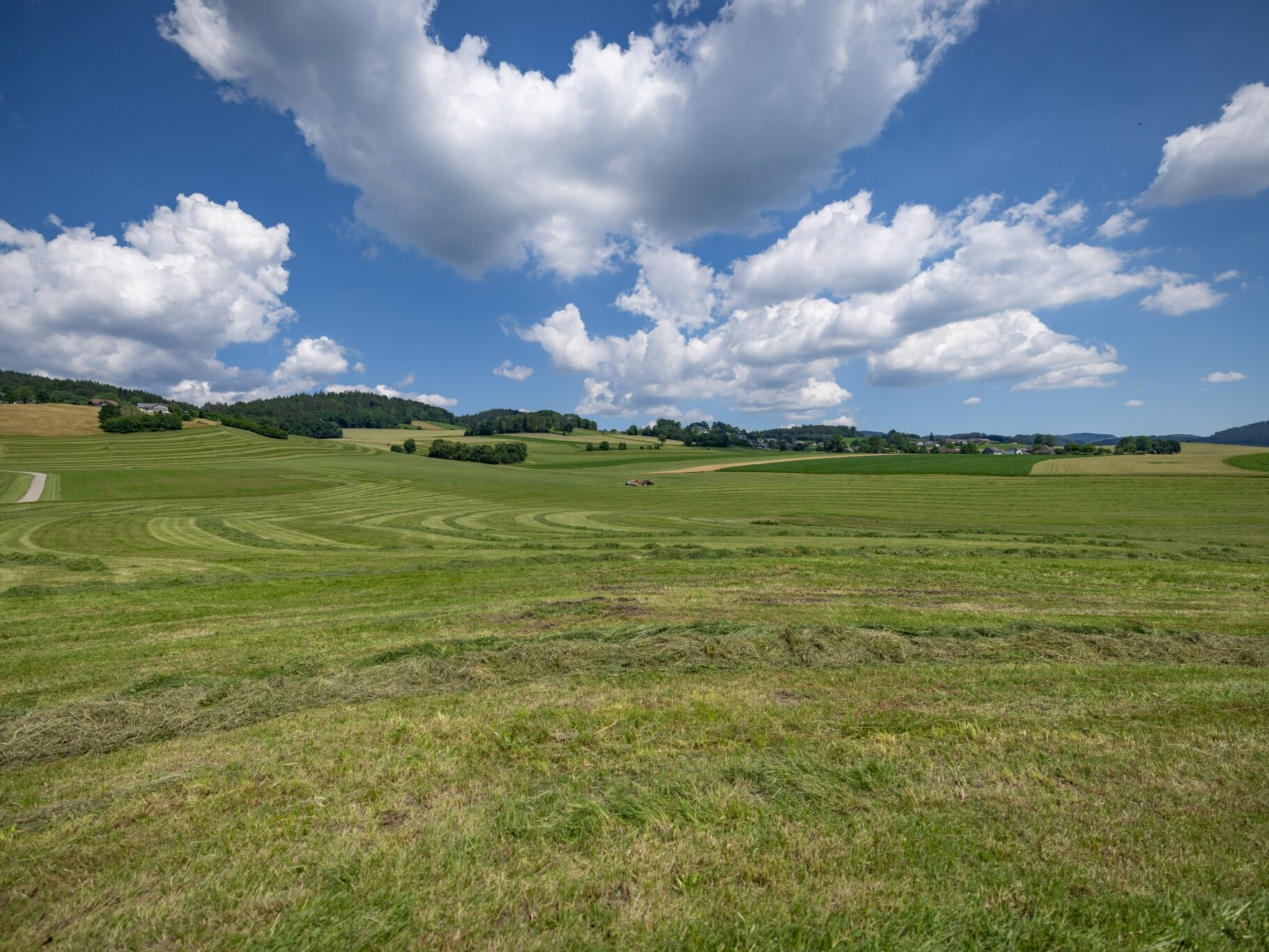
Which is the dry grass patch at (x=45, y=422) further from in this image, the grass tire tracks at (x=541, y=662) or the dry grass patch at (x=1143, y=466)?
the dry grass patch at (x=1143, y=466)

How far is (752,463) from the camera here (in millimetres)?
118688

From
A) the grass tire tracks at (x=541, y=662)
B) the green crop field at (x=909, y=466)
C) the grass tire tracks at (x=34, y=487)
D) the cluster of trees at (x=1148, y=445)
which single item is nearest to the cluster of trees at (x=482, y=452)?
the green crop field at (x=909, y=466)

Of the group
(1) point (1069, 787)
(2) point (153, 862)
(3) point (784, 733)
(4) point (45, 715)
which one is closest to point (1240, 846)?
(1) point (1069, 787)

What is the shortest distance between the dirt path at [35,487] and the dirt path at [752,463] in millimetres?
71480

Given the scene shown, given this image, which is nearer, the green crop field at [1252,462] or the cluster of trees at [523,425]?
the green crop field at [1252,462]

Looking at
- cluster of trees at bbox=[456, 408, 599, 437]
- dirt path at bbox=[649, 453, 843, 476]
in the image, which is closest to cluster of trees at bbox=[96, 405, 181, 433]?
cluster of trees at bbox=[456, 408, 599, 437]

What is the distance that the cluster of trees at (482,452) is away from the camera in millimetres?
122750

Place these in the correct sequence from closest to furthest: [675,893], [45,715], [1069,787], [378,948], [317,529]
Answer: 1. [378,948]
2. [675,893]
3. [1069,787]
4. [45,715]
5. [317,529]

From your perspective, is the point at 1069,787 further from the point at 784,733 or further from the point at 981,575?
the point at 981,575

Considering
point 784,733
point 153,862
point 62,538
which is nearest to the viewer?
point 153,862

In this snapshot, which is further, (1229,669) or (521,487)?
(521,487)

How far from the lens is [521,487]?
67.1m

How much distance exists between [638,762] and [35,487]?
8080cm

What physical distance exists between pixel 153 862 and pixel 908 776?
A: 21.6 ft
